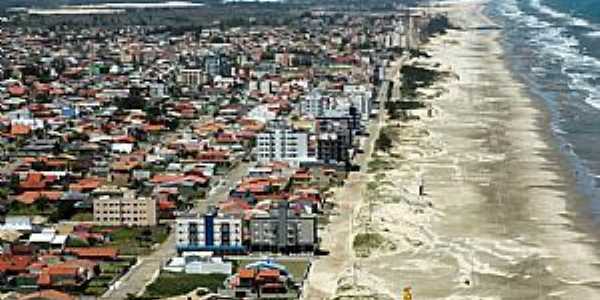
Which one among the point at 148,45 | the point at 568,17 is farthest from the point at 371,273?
the point at 568,17

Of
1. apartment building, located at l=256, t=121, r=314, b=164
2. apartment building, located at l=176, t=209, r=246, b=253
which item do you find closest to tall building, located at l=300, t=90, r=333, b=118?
apartment building, located at l=256, t=121, r=314, b=164

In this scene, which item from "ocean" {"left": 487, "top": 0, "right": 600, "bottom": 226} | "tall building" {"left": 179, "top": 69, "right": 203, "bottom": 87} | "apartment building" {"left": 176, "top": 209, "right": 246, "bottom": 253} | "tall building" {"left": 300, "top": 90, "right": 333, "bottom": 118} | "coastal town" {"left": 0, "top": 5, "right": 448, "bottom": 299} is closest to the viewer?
"coastal town" {"left": 0, "top": 5, "right": 448, "bottom": 299}

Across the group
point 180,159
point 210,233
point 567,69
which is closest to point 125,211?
point 210,233

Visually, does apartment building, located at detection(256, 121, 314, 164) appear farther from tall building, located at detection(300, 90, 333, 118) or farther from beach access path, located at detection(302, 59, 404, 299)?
tall building, located at detection(300, 90, 333, 118)

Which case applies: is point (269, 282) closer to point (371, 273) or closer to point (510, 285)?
point (371, 273)

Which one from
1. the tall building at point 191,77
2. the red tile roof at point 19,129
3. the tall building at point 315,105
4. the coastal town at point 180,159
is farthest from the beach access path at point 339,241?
the tall building at point 191,77

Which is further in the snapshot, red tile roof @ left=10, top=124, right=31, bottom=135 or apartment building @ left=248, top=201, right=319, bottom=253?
red tile roof @ left=10, top=124, right=31, bottom=135

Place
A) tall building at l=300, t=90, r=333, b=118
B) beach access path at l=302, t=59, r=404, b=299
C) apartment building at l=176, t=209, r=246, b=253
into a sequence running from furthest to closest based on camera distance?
tall building at l=300, t=90, r=333, b=118 < apartment building at l=176, t=209, r=246, b=253 < beach access path at l=302, t=59, r=404, b=299

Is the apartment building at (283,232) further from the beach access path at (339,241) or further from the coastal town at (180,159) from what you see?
the beach access path at (339,241)
